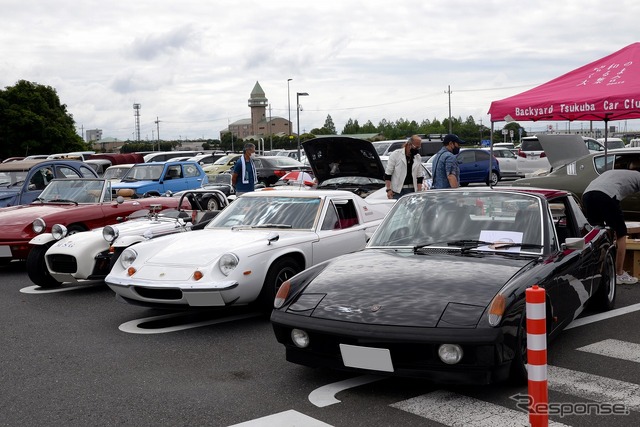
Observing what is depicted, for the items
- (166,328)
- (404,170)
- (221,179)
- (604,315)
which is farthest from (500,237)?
(221,179)

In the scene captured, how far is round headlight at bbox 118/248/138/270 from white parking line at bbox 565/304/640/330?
4158 mm

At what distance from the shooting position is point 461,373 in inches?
169

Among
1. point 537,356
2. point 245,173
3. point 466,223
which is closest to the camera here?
point 537,356

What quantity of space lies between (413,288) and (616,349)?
1978mm

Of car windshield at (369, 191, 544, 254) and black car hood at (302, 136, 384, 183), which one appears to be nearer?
car windshield at (369, 191, 544, 254)

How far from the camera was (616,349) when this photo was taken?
5.62 meters

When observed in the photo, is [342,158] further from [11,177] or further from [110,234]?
[11,177]

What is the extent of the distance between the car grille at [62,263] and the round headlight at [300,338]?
14.7ft

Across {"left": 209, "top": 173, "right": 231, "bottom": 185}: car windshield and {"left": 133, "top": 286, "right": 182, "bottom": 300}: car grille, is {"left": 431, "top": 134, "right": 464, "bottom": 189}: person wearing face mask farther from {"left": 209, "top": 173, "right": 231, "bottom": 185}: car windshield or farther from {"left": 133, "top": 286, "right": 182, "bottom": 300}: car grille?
{"left": 209, "top": 173, "right": 231, "bottom": 185}: car windshield

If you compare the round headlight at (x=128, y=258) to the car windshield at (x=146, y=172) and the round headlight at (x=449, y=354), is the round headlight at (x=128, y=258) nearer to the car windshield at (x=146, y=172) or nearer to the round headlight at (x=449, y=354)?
the round headlight at (x=449, y=354)

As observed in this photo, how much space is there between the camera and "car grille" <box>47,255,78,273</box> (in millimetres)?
8477

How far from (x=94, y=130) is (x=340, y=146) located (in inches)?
5895

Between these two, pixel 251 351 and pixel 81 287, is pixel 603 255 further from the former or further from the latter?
pixel 81 287

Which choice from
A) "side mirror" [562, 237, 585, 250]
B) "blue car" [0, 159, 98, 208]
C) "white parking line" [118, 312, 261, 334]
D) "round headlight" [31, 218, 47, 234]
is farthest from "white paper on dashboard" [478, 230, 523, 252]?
"blue car" [0, 159, 98, 208]
